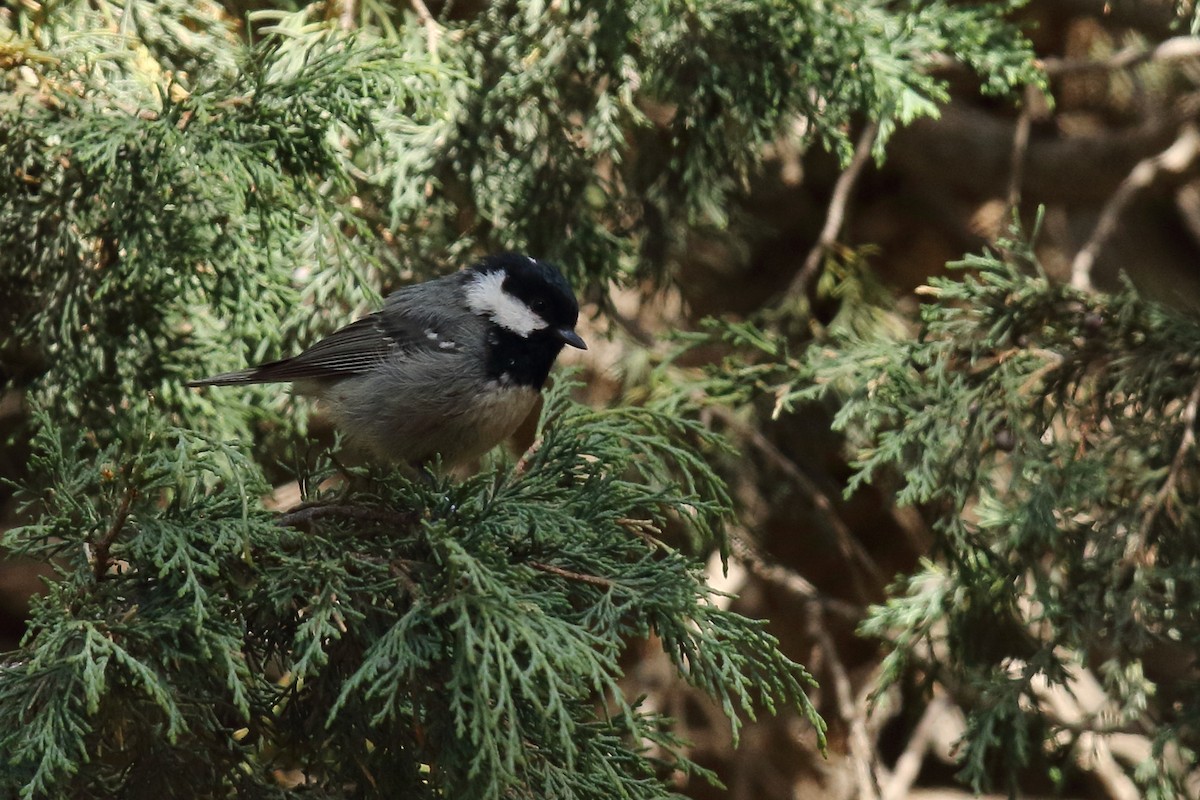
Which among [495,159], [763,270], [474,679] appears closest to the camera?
[474,679]

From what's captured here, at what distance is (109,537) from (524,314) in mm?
1586

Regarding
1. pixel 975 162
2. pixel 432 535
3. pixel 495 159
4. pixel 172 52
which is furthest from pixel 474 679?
Answer: pixel 975 162

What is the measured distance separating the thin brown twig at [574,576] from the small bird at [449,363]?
3.52 ft

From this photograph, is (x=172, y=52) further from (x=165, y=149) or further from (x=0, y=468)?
(x=0, y=468)

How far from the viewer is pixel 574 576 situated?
2.46 meters

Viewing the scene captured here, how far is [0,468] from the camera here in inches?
169

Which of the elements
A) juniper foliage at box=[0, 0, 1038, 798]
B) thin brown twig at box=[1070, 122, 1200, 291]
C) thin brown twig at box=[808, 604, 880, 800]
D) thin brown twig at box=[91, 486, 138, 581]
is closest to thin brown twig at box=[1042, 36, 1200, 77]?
A: thin brown twig at box=[1070, 122, 1200, 291]

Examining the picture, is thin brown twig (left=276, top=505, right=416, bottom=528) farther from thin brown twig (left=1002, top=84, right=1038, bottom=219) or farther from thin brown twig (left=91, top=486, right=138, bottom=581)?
thin brown twig (left=1002, top=84, right=1038, bottom=219)

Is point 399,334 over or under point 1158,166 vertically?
under

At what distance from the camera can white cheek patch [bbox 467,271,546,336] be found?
3.57 m

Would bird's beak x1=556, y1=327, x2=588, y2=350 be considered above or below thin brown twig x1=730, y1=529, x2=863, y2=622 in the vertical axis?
above

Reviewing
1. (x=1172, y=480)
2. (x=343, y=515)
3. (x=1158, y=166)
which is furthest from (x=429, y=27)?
(x=1158, y=166)

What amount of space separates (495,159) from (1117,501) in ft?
7.60

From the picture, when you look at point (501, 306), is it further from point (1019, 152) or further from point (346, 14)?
point (1019, 152)
